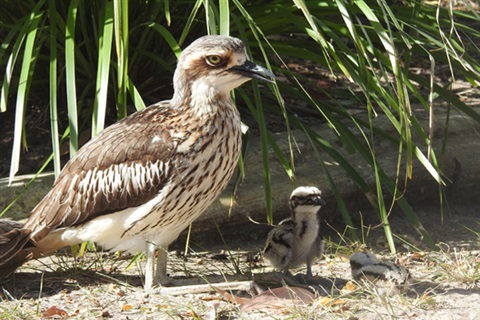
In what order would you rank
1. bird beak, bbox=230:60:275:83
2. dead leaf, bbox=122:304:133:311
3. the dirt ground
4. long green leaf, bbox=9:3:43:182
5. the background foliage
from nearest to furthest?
1. the dirt ground
2. bird beak, bbox=230:60:275:83
3. dead leaf, bbox=122:304:133:311
4. long green leaf, bbox=9:3:43:182
5. the background foliage

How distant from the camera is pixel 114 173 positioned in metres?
4.77

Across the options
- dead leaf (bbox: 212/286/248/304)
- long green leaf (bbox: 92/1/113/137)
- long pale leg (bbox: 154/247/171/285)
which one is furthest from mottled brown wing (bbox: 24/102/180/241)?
dead leaf (bbox: 212/286/248/304)

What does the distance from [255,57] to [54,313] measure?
2.50m

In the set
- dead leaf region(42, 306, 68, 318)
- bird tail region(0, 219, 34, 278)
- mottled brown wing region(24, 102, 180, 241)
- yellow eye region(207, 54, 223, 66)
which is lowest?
dead leaf region(42, 306, 68, 318)

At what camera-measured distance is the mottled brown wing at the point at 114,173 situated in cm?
465

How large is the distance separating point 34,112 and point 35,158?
1.42ft

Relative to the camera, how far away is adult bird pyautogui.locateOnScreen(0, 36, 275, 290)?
4602 mm

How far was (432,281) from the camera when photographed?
16.1ft

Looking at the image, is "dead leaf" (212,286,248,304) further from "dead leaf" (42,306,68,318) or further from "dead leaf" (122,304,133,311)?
→ "dead leaf" (42,306,68,318)

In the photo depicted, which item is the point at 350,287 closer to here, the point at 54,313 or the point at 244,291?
the point at 244,291

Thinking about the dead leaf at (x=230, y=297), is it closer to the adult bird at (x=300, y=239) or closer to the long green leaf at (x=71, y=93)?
the adult bird at (x=300, y=239)

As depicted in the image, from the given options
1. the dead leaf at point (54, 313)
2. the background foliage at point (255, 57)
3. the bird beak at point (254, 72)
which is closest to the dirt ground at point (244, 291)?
the dead leaf at point (54, 313)

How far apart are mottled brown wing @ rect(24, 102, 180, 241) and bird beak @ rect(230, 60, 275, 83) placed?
0.44m

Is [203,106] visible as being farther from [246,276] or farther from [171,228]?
[246,276]
